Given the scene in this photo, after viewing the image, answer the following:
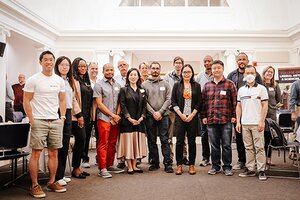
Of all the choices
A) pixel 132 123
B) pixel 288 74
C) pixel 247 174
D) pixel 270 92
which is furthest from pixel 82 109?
pixel 288 74

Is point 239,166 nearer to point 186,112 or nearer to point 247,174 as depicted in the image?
point 247,174

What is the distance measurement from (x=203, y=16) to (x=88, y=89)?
7.50 m

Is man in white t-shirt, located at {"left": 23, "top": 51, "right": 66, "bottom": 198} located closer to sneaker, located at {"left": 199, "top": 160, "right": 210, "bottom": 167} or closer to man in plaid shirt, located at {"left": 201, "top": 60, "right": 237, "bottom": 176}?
man in plaid shirt, located at {"left": 201, "top": 60, "right": 237, "bottom": 176}

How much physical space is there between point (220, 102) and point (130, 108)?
1172mm

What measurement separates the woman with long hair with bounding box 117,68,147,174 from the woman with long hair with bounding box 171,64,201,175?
0.45 metres

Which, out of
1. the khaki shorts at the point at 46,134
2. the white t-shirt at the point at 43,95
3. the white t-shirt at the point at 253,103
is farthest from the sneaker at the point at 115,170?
the white t-shirt at the point at 253,103

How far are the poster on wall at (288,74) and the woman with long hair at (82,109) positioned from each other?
5.66 metres

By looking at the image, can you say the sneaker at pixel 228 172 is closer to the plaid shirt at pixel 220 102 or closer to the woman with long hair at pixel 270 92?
the plaid shirt at pixel 220 102

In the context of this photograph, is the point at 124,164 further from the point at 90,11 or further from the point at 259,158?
the point at 90,11

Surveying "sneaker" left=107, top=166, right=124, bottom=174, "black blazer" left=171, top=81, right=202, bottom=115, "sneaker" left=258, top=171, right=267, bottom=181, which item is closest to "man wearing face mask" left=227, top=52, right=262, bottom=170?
"sneaker" left=258, top=171, right=267, bottom=181

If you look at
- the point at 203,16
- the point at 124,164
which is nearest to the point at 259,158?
the point at 124,164

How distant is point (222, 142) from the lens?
12.3ft

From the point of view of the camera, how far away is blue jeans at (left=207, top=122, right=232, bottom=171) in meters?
3.69

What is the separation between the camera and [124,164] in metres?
4.11
